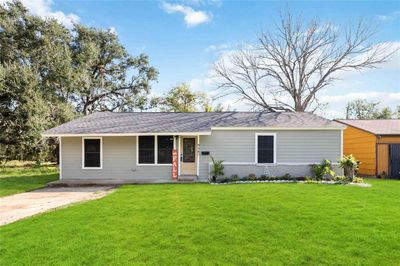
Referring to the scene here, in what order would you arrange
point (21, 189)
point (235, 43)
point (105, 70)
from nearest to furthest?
point (21, 189) → point (235, 43) → point (105, 70)

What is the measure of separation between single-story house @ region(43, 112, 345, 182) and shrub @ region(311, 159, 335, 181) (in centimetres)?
36

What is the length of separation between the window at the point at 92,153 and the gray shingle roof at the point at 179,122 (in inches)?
21.4

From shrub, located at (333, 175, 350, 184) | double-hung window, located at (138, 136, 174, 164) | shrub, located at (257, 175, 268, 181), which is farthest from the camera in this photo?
double-hung window, located at (138, 136, 174, 164)

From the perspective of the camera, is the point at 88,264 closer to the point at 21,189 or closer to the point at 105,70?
the point at 21,189

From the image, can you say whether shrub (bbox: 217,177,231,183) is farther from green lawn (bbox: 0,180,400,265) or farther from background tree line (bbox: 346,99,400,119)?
background tree line (bbox: 346,99,400,119)

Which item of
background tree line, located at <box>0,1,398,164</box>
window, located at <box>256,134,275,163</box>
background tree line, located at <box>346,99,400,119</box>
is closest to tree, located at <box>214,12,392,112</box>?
background tree line, located at <box>0,1,398,164</box>

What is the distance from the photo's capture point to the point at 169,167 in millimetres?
13469

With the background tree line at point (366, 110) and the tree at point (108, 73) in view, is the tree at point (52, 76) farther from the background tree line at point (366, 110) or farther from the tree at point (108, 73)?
the background tree line at point (366, 110)

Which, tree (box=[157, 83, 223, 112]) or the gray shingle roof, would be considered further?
tree (box=[157, 83, 223, 112])

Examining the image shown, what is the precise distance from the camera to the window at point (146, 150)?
13.6 m

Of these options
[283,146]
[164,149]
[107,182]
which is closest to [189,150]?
[164,149]

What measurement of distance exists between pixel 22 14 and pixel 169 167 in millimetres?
19152

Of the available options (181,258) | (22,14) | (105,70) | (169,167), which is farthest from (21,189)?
(105,70)

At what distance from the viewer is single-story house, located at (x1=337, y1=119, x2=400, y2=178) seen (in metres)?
15.5
